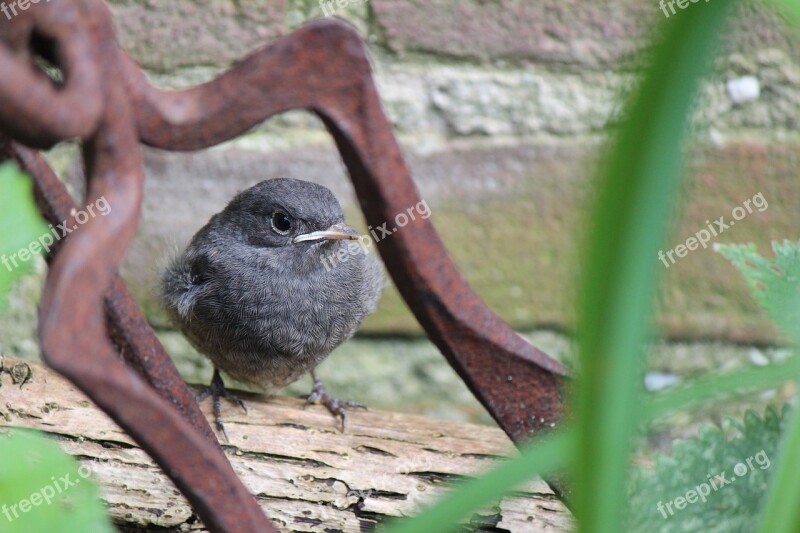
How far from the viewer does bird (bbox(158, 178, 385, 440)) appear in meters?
2.20

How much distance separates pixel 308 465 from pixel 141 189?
98 cm

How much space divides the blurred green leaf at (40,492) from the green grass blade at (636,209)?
38 cm

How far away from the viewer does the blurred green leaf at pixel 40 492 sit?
0.67 metres

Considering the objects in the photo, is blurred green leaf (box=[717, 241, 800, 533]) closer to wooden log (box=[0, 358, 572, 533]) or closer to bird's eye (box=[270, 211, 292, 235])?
wooden log (box=[0, 358, 572, 533])

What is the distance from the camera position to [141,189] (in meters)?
0.84

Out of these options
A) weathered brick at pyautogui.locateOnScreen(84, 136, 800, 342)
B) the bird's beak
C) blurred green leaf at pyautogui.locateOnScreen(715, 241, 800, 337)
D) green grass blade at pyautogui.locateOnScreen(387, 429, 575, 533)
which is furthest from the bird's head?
green grass blade at pyautogui.locateOnScreen(387, 429, 575, 533)

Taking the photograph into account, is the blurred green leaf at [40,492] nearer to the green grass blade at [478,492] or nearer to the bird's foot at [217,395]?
the green grass blade at [478,492]

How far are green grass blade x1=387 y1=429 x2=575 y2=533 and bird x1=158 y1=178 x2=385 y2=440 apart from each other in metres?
1.28

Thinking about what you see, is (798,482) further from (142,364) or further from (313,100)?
(142,364)

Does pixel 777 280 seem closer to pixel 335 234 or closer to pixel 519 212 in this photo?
pixel 335 234

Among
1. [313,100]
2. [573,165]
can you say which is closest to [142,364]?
[313,100]

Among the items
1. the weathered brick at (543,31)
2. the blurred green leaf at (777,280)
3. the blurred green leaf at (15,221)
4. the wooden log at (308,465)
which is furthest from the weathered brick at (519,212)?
the blurred green leaf at (15,221)

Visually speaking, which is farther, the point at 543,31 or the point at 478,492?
the point at 543,31

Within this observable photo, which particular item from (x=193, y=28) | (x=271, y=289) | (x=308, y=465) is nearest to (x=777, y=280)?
(x=308, y=465)
